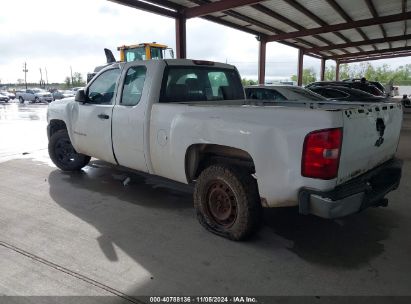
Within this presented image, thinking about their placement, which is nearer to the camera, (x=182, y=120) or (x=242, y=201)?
(x=242, y=201)

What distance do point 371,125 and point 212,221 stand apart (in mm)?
1861

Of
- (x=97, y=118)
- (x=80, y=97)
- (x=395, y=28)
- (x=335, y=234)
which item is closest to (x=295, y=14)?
(x=395, y=28)

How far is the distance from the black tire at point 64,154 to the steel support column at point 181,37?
30.0ft

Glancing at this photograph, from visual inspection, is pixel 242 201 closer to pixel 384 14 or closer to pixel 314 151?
pixel 314 151

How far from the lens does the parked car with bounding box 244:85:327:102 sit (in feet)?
25.7

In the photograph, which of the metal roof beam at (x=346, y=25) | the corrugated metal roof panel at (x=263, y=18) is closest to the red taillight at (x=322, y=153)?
the corrugated metal roof panel at (x=263, y=18)

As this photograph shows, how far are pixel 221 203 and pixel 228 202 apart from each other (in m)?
0.11

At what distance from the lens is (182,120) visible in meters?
3.54

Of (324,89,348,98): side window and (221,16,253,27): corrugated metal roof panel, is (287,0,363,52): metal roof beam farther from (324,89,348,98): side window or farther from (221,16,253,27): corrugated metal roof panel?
(324,89,348,98): side window

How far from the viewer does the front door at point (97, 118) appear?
15.3 ft

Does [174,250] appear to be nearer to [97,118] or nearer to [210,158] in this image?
[210,158]

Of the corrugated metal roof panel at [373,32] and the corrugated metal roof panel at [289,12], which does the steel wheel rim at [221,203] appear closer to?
the corrugated metal roof panel at [289,12]

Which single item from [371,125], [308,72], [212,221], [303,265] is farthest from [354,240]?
[308,72]

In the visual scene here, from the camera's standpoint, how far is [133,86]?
173 inches
